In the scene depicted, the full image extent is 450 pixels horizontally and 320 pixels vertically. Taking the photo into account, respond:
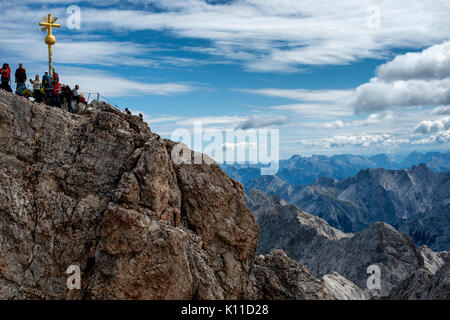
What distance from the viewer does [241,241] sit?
36.5m

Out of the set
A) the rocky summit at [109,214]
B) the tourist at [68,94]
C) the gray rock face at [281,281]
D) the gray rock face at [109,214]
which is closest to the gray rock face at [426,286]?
the gray rock face at [281,281]

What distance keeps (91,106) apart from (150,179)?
12942 mm

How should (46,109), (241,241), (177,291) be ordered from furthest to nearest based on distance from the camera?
(241,241) → (46,109) → (177,291)

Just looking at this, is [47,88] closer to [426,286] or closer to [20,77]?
[20,77]

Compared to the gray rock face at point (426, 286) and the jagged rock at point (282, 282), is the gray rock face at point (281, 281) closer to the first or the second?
the jagged rock at point (282, 282)

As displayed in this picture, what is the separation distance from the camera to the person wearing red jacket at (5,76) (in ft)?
115

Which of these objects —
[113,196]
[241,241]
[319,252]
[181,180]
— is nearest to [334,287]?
[241,241]

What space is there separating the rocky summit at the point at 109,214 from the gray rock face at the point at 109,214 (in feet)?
0.25

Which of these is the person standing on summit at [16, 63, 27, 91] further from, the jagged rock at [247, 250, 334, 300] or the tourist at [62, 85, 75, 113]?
the jagged rock at [247, 250, 334, 300]

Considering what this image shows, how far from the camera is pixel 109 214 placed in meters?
29.2

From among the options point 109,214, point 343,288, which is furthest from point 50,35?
point 343,288

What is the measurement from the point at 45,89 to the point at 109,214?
52.3 feet

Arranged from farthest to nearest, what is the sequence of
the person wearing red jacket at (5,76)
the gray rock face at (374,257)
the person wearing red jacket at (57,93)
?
the gray rock face at (374,257), the person wearing red jacket at (57,93), the person wearing red jacket at (5,76)
